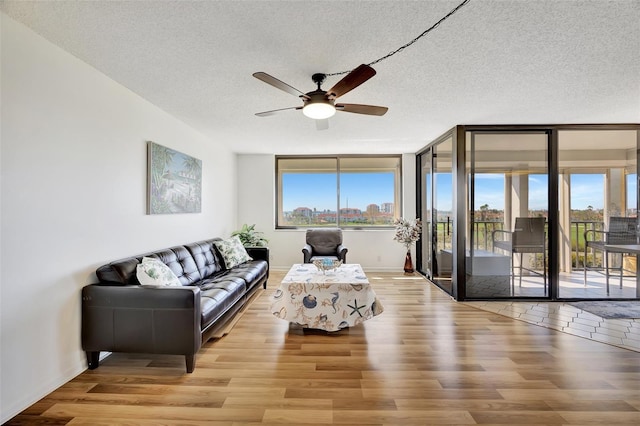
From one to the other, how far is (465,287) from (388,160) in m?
3.19

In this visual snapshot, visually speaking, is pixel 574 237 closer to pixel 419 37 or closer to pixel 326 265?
pixel 326 265

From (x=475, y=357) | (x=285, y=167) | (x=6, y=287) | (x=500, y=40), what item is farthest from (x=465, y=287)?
(x=6, y=287)

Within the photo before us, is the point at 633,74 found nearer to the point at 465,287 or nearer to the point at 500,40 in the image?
the point at 500,40

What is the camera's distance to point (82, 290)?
237cm

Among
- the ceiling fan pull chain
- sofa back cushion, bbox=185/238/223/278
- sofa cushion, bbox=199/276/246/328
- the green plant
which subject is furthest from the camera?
the green plant

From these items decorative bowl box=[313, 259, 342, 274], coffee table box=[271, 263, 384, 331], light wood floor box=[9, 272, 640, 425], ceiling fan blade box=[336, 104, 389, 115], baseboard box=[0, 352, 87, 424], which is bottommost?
light wood floor box=[9, 272, 640, 425]

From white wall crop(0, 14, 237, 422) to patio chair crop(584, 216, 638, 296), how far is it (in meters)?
5.83

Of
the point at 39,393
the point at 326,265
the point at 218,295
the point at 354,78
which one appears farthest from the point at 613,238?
the point at 39,393

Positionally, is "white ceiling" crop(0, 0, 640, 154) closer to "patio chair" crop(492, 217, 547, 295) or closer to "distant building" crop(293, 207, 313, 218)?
"patio chair" crop(492, 217, 547, 295)

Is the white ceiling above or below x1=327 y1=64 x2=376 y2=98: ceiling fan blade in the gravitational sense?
above

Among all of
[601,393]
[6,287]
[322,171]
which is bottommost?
[601,393]

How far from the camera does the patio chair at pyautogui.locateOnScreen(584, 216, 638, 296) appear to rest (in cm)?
409

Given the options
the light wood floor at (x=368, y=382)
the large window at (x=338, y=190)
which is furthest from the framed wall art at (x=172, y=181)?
the large window at (x=338, y=190)

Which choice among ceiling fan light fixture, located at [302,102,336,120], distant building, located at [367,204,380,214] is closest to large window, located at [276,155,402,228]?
distant building, located at [367,204,380,214]
